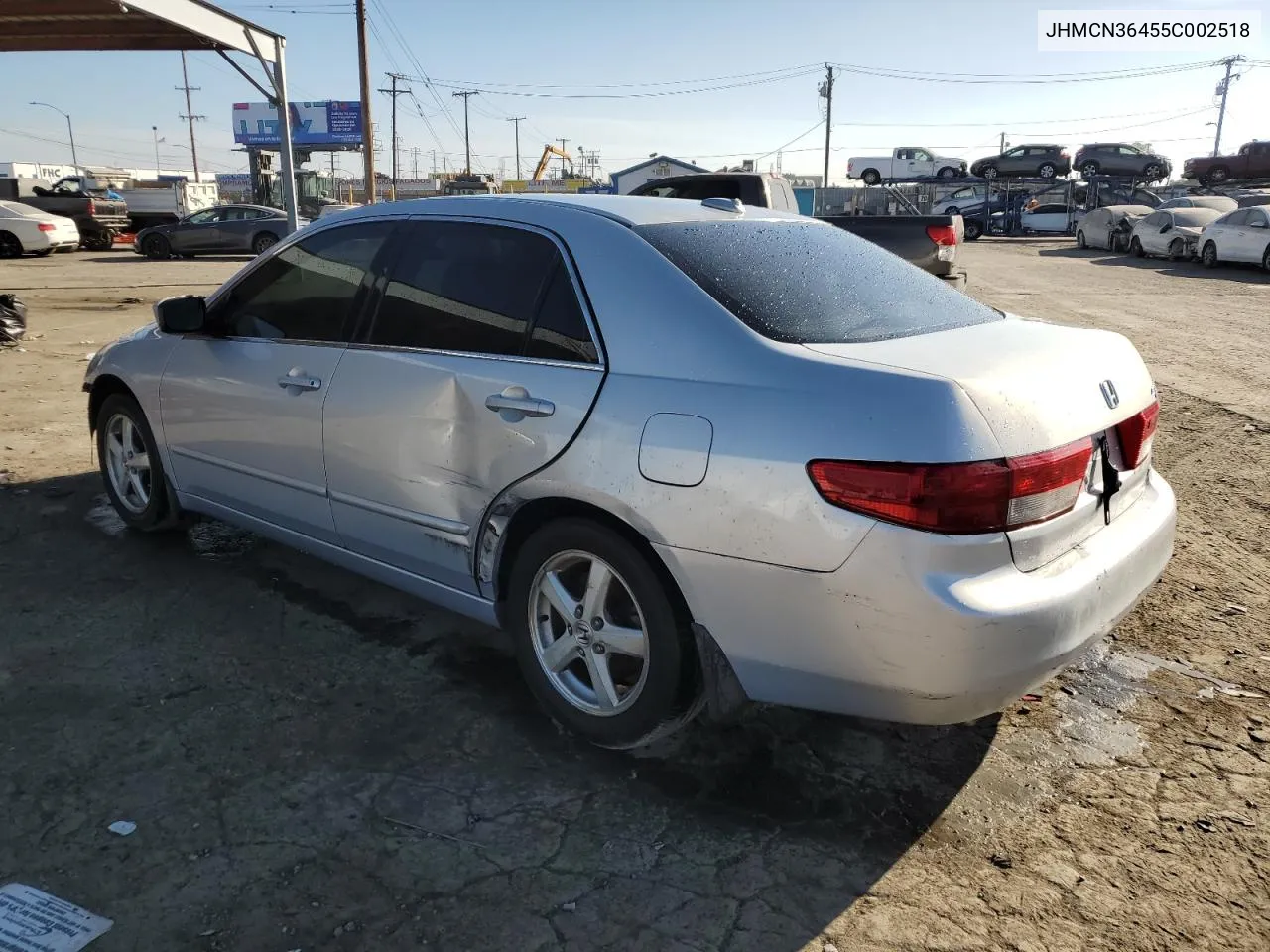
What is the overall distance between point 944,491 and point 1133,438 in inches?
37.4

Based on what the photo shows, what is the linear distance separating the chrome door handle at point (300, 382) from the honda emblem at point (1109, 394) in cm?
263

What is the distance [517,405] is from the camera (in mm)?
2855

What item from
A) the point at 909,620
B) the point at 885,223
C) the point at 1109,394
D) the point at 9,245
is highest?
the point at 885,223

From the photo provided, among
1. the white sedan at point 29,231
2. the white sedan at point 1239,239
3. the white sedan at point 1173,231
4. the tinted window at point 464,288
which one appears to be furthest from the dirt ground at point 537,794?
the white sedan at point 29,231

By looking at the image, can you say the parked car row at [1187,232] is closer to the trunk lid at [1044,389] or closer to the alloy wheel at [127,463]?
the trunk lid at [1044,389]

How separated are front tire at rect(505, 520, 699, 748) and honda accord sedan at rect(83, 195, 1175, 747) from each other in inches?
0.4

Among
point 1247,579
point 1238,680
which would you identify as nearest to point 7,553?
point 1238,680

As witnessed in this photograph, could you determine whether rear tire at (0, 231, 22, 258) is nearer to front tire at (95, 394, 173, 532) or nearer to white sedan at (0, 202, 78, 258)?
white sedan at (0, 202, 78, 258)

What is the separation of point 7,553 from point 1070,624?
461cm

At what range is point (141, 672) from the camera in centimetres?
337

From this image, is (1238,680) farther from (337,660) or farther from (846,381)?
(337,660)

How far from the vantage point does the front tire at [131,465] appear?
14.7 feet

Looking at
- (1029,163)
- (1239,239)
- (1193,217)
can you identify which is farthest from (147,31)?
(1029,163)

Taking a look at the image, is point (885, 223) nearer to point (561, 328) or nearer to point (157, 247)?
point (561, 328)
